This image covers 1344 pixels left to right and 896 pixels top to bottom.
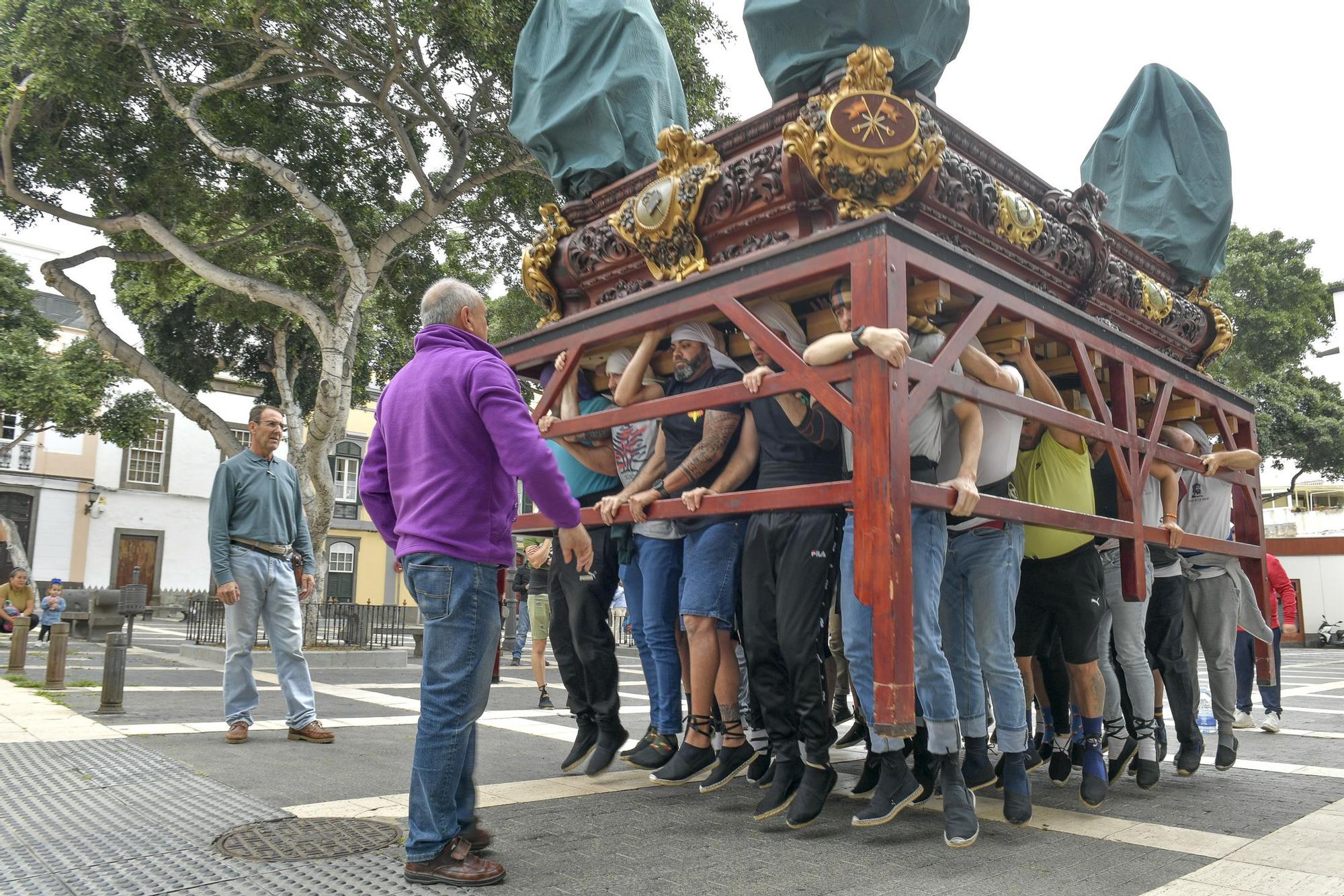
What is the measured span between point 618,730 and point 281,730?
253cm

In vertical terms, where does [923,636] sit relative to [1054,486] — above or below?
below

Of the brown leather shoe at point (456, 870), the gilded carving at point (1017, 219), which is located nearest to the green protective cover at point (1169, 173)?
the gilded carving at point (1017, 219)

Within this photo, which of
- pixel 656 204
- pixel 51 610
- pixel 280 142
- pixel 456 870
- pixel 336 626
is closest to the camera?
pixel 456 870

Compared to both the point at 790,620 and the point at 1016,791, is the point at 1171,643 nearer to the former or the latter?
the point at 1016,791

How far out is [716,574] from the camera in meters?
4.44

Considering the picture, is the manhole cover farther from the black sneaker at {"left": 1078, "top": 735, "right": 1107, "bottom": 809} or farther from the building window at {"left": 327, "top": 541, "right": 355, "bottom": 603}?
the building window at {"left": 327, "top": 541, "right": 355, "bottom": 603}

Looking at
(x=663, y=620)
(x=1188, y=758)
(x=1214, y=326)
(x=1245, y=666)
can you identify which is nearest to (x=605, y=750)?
(x=663, y=620)

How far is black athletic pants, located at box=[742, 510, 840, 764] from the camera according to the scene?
3.92 meters

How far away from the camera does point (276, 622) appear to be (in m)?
5.70

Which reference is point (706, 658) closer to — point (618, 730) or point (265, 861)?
point (618, 730)

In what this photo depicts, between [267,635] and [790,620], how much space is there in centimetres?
344

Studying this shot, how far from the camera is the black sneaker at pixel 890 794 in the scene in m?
3.69

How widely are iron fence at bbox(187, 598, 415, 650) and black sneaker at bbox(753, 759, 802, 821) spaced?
1109 centimetres

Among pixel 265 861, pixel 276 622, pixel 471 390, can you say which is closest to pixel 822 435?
pixel 471 390
